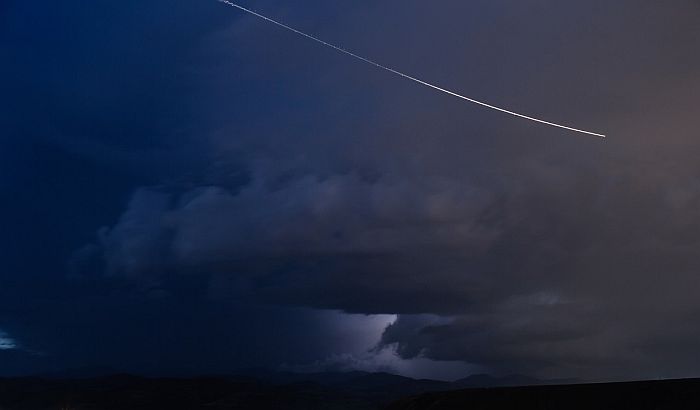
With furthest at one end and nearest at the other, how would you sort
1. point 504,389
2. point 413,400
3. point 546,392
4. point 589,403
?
point 413,400 → point 504,389 → point 546,392 → point 589,403

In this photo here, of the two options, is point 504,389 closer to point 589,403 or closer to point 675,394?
point 589,403

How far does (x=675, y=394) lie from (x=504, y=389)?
89.0 ft

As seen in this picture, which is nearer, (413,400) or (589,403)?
(589,403)

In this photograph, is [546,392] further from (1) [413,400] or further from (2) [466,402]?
(1) [413,400]

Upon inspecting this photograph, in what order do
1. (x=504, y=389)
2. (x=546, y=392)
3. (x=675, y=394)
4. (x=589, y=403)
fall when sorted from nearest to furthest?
(x=675, y=394)
(x=589, y=403)
(x=546, y=392)
(x=504, y=389)

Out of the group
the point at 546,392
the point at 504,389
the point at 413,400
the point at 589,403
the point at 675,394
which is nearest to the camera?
the point at 675,394

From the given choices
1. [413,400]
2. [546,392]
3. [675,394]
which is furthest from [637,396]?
[413,400]

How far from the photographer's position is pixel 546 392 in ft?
344

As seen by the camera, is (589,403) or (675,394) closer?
(675,394)

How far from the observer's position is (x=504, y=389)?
112 meters

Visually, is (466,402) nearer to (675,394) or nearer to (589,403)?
(589,403)

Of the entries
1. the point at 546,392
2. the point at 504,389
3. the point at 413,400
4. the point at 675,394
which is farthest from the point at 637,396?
the point at 413,400

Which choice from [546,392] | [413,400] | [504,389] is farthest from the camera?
[413,400]

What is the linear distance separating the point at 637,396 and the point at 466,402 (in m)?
26.5
